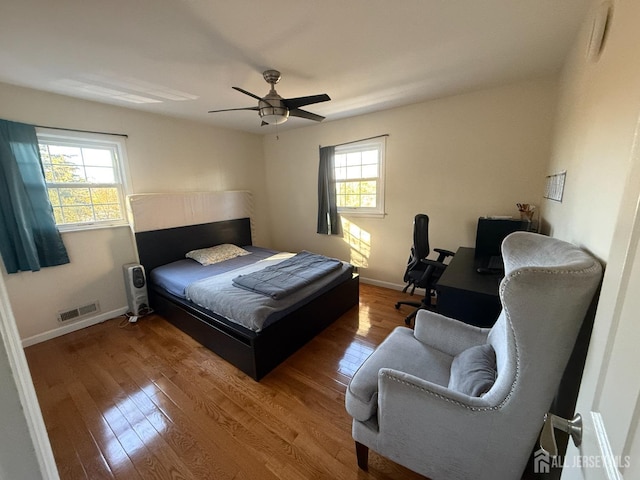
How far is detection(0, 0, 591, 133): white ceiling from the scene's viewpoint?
1.43 m

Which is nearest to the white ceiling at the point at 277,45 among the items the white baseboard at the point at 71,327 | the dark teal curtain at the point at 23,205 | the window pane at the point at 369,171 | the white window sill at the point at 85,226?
the dark teal curtain at the point at 23,205

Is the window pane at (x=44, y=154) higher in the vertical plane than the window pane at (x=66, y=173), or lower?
higher

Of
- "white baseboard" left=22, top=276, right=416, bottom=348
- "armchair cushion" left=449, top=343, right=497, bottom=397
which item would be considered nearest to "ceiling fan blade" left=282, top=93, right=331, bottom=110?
"armchair cushion" left=449, top=343, right=497, bottom=397

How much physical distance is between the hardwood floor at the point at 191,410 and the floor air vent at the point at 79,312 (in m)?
0.21

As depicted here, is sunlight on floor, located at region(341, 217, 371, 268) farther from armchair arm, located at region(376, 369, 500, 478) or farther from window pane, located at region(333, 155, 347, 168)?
armchair arm, located at region(376, 369, 500, 478)

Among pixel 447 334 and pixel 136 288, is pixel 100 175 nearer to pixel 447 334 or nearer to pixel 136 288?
pixel 136 288

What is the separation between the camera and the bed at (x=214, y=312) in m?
2.05

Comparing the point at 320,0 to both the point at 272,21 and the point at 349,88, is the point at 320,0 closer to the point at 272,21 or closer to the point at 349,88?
the point at 272,21

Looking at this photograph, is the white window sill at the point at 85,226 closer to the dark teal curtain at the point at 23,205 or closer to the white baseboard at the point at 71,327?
the dark teal curtain at the point at 23,205

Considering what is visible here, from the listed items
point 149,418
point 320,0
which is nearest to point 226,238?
point 149,418

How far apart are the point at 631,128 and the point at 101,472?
9.14ft

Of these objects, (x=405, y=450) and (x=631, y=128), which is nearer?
(x=631, y=128)

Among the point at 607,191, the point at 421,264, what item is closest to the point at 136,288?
the point at 421,264

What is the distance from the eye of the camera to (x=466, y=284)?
5.93 ft
